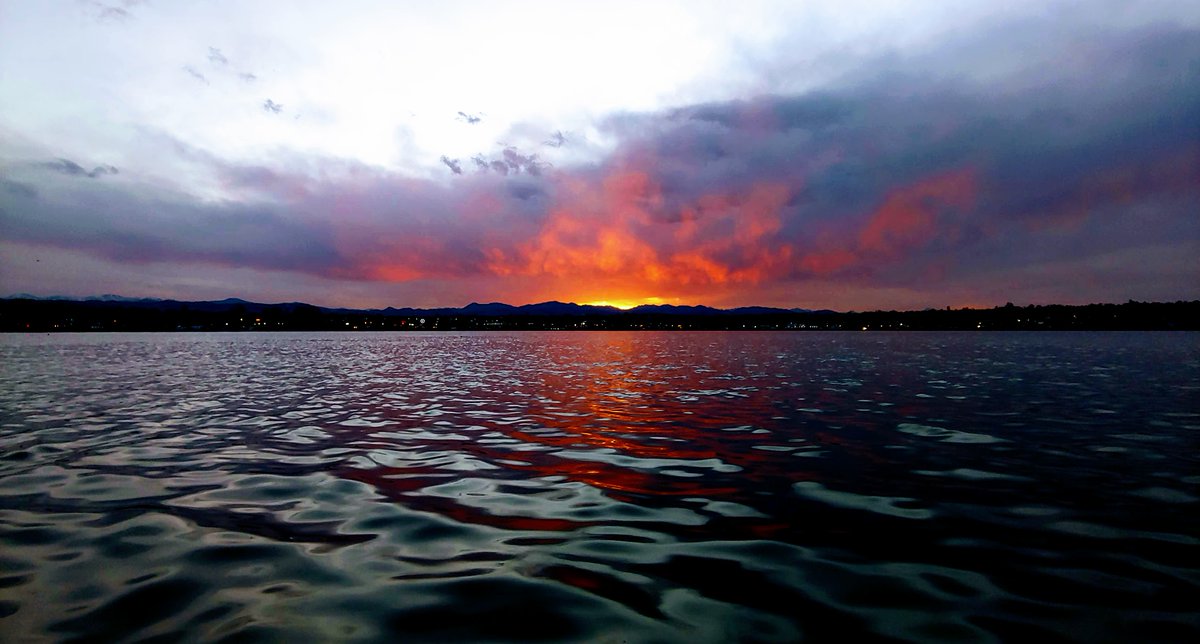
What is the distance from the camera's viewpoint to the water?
6.09 m

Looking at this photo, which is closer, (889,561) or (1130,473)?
(889,561)

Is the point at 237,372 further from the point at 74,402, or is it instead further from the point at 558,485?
the point at 558,485

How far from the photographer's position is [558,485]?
11656mm

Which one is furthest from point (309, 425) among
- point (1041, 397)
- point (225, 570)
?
point (1041, 397)

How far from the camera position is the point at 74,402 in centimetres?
2512

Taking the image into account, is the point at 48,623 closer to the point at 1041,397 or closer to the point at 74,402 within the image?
the point at 74,402

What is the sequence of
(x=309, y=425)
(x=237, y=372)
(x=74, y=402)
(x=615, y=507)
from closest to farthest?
1. (x=615, y=507)
2. (x=309, y=425)
3. (x=74, y=402)
4. (x=237, y=372)

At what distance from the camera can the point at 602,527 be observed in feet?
29.8

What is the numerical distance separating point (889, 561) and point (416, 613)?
5841 mm

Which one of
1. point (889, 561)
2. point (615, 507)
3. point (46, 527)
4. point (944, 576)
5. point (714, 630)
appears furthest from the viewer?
point (615, 507)

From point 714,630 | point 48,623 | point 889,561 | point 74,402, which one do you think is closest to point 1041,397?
point 889,561

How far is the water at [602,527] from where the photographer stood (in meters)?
6.09

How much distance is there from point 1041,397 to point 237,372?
1960 inches

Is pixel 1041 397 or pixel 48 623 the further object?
pixel 1041 397
